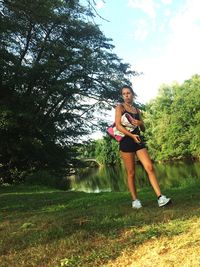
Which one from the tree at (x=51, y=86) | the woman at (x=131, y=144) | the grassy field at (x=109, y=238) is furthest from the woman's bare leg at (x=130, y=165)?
the tree at (x=51, y=86)

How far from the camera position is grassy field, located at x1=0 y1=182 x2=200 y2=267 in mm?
4055

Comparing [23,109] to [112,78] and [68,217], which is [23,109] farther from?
[68,217]

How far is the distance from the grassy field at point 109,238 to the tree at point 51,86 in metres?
15.2

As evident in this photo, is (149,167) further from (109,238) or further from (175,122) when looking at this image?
(175,122)

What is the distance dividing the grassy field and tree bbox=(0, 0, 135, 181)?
50.0 feet

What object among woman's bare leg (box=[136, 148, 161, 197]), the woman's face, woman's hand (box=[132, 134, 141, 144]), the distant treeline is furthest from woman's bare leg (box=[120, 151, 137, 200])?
the distant treeline

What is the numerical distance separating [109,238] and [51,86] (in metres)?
20.0

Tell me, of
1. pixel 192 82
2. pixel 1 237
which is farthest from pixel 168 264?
pixel 192 82

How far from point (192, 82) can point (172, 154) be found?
13.4 m

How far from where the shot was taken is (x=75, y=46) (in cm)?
2759

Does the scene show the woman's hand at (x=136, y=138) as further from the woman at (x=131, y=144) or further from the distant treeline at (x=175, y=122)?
the distant treeline at (x=175, y=122)

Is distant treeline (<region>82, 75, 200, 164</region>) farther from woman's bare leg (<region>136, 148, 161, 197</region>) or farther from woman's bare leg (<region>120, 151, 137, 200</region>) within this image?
woman's bare leg (<region>136, 148, 161, 197</region>)

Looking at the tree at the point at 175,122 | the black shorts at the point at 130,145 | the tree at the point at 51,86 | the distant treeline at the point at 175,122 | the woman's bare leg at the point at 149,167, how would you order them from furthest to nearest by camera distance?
the tree at the point at 175,122, the distant treeline at the point at 175,122, the tree at the point at 51,86, the black shorts at the point at 130,145, the woman's bare leg at the point at 149,167

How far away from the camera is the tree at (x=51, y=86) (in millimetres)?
22359
